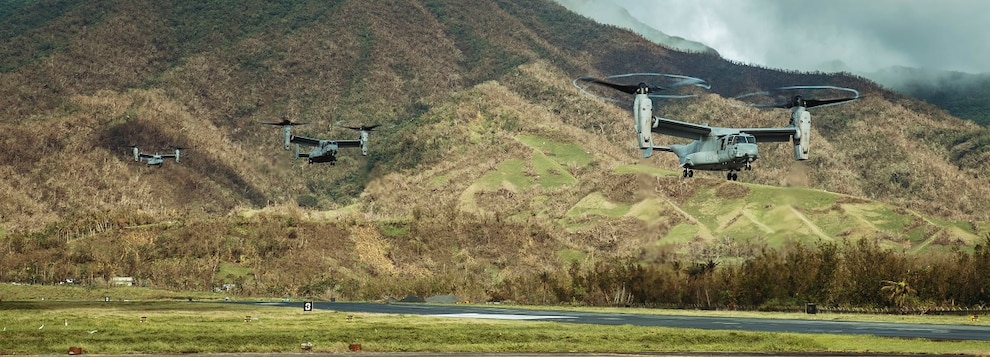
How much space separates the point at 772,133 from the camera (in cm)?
8850

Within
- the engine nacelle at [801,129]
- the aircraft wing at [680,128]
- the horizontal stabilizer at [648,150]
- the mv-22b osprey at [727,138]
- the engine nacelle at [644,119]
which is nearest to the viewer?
the engine nacelle at [644,119]

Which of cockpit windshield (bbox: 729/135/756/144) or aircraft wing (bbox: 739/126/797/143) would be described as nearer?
cockpit windshield (bbox: 729/135/756/144)

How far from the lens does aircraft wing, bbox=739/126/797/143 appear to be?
280ft

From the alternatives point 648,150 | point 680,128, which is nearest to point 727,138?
point 680,128

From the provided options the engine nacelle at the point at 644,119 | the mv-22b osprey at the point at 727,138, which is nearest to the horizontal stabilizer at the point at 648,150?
the mv-22b osprey at the point at 727,138

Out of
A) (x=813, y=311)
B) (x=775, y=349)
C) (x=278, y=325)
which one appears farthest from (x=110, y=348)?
(x=813, y=311)

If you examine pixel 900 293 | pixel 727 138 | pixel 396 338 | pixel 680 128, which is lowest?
pixel 396 338

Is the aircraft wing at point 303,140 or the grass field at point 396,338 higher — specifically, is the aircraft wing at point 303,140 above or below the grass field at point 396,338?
above

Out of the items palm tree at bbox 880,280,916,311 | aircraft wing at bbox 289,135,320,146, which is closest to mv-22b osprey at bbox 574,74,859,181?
palm tree at bbox 880,280,916,311

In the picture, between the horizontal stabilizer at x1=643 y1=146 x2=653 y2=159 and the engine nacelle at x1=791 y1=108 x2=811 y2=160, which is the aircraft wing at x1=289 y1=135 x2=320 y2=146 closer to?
the horizontal stabilizer at x1=643 y1=146 x2=653 y2=159

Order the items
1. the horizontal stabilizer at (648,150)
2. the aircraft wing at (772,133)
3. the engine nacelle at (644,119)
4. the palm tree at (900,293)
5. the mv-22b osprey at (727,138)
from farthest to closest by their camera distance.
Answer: the palm tree at (900,293) < the aircraft wing at (772,133) < the mv-22b osprey at (727,138) < the horizontal stabilizer at (648,150) < the engine nacelle at (644,119)

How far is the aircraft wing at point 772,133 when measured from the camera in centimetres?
8544

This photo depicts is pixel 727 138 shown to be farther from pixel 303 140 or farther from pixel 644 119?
pixel 303 140

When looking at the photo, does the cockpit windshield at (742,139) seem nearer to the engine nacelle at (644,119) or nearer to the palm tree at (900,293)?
the engine nacelle at (644,119)
